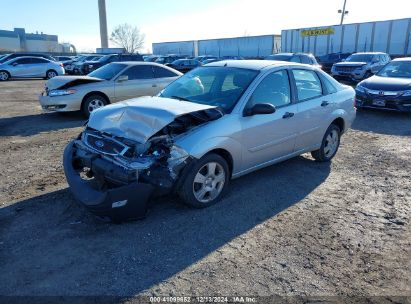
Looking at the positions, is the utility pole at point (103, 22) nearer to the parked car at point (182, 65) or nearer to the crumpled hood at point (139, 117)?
the parked car at point (182, 65)

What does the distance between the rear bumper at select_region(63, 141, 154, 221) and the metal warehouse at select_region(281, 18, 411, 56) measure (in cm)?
3254

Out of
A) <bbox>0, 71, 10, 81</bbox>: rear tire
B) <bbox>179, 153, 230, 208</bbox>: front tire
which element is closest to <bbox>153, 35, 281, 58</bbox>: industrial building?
<bbox>0, 71, 10, 81</bbox>: rear tire

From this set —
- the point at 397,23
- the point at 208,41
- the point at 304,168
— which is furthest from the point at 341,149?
the point at 208,41

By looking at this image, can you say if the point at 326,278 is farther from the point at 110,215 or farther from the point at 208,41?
the point at 208,41

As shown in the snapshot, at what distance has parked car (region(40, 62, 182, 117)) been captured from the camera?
934 cm

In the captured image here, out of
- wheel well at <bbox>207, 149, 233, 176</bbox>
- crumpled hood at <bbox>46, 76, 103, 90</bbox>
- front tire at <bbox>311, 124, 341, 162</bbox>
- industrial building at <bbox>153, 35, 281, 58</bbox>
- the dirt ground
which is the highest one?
industrial building at <bbox>153, 35, 281, 58</bbox>

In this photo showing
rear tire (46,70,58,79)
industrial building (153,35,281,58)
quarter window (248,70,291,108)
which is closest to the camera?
quarter window (248,70,291,108)

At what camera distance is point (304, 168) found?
232 inches

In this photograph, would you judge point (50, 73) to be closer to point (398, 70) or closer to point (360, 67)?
point (360, 67)

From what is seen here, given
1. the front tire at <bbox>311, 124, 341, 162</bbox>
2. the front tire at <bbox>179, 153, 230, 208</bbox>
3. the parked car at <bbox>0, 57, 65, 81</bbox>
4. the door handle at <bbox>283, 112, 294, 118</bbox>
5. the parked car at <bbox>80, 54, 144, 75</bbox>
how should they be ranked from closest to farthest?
the front tire at <bbox>179, 153, 230, 208</bbox>
the door handle at <bbox>283, 112, 294, 118</bbox>
the front tire at <bbox>311, 124, 341, 162</bbox>
the parked car at <bbox>80, 54, 144, 75</bbox>
the parked car at <bbox>0, 57, 65, 81</bbox>

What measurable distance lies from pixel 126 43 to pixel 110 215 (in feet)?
328

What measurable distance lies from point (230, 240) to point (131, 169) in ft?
4.14

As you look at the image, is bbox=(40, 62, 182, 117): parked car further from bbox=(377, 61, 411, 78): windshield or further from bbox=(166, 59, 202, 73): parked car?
bbox=(166, 59, 202, 73): parked car

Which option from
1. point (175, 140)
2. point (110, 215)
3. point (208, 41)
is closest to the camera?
point (110, 215)
